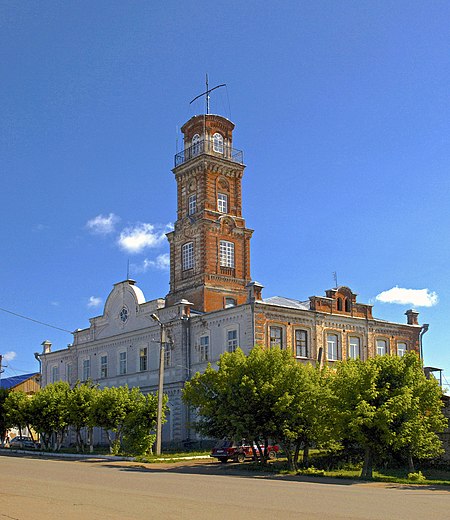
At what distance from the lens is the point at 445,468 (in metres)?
30.5

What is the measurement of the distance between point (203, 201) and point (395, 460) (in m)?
27.9

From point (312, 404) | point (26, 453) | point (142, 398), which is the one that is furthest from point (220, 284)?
point (312, 404)

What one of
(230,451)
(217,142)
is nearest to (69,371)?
(217,142)

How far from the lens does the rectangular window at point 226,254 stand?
53344 millimetres

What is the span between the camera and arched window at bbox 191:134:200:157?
5575 cm

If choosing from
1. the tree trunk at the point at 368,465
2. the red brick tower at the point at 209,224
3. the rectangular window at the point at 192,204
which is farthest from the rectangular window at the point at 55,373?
the tree trunk at the point at 368,465

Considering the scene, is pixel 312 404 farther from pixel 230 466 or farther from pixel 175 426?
pixel 175 426

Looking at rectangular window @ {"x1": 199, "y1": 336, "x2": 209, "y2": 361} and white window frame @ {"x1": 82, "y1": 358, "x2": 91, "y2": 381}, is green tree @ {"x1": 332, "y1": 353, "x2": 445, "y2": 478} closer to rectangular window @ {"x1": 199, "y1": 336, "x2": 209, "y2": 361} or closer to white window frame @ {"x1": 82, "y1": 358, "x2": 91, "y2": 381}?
rectangular window @ {"x1": 199, "y1": 336, "x2": 209, "y2": 361}

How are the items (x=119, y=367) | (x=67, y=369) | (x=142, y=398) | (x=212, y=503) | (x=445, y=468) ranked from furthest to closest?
1. (x=67, y=369)
2. (x=119, y=367)
3. (x=142, y=398)
4. (x=445, y=468)
5. (x=212, y=503)

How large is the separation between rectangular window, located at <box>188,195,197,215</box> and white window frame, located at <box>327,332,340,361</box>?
1449cm

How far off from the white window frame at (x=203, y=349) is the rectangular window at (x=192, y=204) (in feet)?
36.2

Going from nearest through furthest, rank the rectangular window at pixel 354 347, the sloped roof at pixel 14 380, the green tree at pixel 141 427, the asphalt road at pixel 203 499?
the asphalt road at pixel 203 499
the green tree at pixel 141 427
the rectangular window at pixel 354 347
the sloped roof at pixel 14 380

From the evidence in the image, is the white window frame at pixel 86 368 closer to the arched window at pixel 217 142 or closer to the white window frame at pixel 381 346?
the arched window at pixel 217 142

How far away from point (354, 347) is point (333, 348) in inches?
84.3
